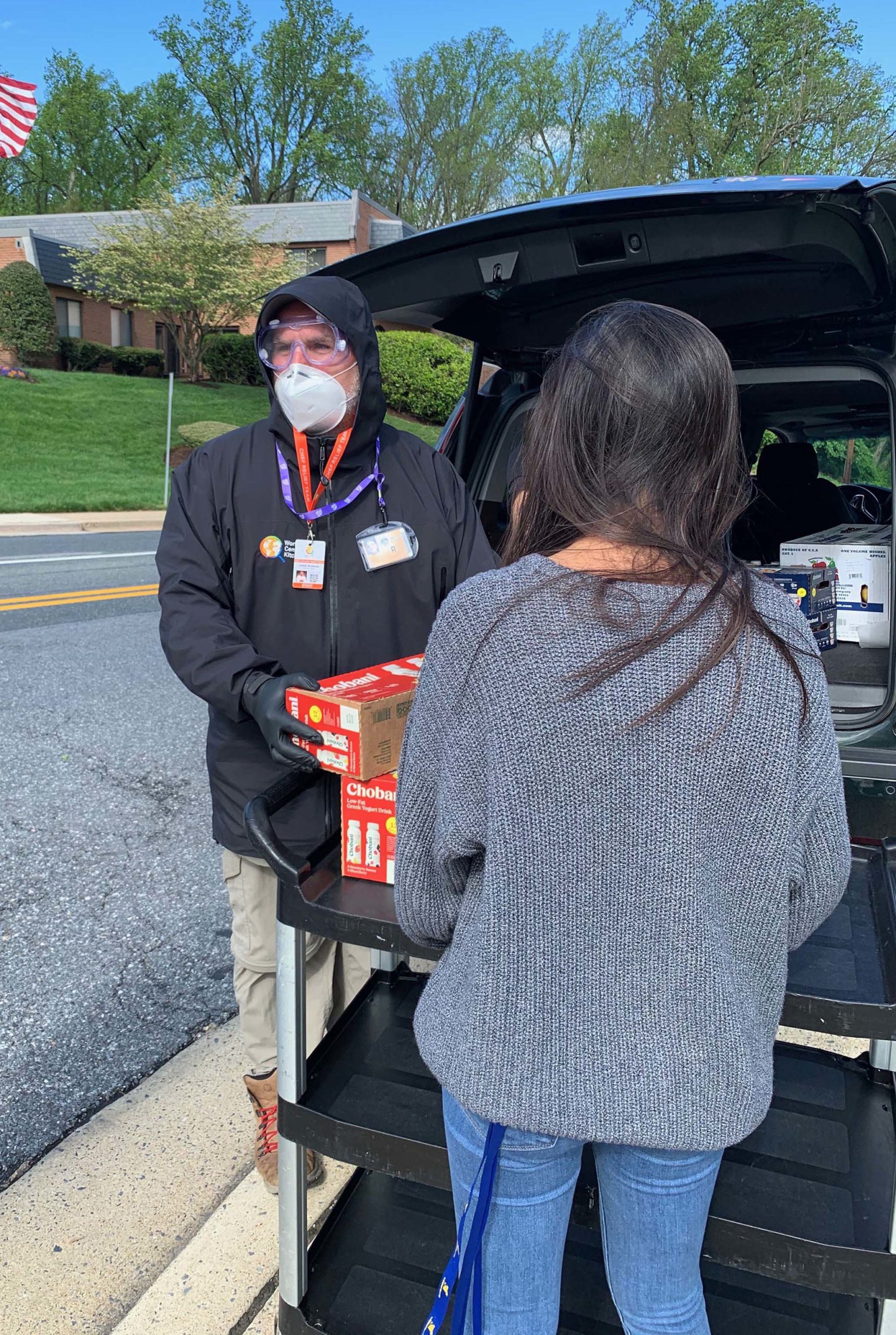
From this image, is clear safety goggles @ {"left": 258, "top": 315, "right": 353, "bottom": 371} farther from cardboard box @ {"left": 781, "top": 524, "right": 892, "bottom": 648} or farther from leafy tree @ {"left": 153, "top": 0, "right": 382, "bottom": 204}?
leafy tree @ {"left": 153, "top": 0, "right": 382, "bottom": 204}

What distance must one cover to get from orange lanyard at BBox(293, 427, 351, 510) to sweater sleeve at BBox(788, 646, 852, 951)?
4.38 feet

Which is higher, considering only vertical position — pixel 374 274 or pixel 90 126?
pixel 90 126

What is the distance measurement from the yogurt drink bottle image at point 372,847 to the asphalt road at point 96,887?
140 centimetres

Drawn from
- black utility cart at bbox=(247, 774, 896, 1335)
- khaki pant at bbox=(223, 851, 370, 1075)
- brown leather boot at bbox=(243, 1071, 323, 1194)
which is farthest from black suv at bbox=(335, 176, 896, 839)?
brown leather boot at bbox=(243, 1071, 323, 1194)

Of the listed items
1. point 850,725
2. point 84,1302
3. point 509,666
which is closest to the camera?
point 509,666

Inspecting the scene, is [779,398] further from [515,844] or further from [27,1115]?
[27,1115]

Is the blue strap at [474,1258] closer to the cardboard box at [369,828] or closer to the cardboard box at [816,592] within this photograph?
the cardboard box at [369,828]

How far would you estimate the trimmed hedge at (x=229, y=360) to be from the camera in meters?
32.5

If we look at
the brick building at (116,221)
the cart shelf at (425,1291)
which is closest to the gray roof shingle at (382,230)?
the brick building at (116,221)

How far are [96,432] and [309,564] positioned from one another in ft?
78.4

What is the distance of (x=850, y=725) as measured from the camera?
2.31 meters

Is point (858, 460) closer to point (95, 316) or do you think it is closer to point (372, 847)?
point (372, 847)

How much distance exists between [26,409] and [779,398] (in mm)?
24314

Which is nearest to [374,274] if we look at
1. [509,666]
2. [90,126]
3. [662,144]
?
[509,666]
